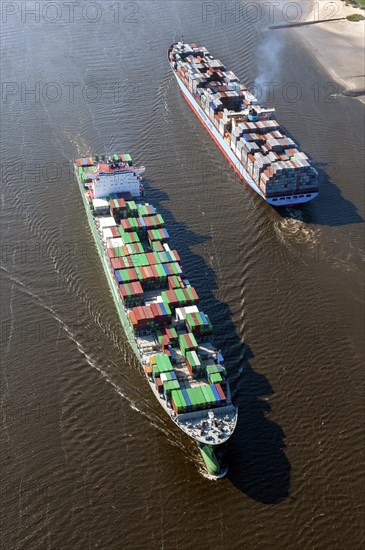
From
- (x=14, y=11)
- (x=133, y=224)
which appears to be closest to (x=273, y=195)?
(x=133, y=224)

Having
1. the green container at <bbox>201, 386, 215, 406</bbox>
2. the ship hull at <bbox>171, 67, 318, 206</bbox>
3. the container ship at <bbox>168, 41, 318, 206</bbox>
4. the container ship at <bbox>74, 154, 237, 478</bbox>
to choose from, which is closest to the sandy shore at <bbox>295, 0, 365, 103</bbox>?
the container ship at <bbox>168, 41, 318, 206</bbox>

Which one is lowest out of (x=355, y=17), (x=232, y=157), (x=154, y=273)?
(x=154, y=273)

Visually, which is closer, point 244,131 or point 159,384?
point 159,384

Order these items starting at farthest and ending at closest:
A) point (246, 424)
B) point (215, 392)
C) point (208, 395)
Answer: point (246, 424), point (215, 392), point (208, 395)

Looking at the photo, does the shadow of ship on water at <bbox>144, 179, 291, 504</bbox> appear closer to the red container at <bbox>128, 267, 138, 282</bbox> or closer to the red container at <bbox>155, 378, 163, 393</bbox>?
the red container at <bbox>155, 378, 163, 393</bbox>

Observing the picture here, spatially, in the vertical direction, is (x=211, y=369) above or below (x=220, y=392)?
above

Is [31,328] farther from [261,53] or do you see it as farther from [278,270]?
[261,53]

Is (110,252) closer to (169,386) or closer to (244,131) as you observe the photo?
(169,386)

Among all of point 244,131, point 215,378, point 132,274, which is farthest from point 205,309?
point 244,131
